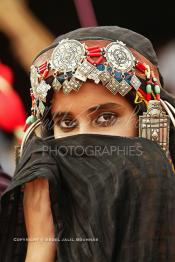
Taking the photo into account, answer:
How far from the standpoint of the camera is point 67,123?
1.63 meters

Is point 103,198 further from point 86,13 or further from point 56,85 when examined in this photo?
point 86,13

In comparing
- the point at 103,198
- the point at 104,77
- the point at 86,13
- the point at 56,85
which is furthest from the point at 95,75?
the point at 86,13

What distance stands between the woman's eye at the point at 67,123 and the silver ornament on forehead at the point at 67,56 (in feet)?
0.52

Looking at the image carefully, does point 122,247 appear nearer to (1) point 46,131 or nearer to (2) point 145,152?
(2) point 145,152

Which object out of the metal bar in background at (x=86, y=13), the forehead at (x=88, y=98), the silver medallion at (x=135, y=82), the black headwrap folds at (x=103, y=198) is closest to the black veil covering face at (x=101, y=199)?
the black headwrap folds at (x=103, y=198)

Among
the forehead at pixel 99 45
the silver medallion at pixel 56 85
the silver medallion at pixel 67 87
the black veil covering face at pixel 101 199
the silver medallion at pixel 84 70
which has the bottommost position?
the black veil covering face at pixel 101 199

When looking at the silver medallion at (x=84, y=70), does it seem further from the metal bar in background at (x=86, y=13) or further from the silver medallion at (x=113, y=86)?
the metal bar in background at (x=86, y=13)

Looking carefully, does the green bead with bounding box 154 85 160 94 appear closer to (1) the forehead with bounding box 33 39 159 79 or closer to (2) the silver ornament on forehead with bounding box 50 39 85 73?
(1) the forehead with bounding box 33 39 159 79

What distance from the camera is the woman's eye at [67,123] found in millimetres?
1613

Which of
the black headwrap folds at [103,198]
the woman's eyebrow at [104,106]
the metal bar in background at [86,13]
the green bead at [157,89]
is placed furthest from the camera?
the metal bar in background at [86,13]

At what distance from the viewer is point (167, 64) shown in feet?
8.39

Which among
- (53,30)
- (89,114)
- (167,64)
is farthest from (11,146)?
(89,114)

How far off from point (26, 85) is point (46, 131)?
115cm

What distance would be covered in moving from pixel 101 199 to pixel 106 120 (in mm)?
288
